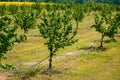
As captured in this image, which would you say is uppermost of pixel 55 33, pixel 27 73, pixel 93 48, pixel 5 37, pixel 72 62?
pixel 5 37

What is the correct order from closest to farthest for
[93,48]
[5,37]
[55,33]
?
1. [5,37]
2. [55,33]
3. [93,48]

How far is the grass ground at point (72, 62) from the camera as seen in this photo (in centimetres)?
3104

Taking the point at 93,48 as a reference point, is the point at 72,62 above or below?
below

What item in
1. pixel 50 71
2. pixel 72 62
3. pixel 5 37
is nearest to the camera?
pixel 5 37

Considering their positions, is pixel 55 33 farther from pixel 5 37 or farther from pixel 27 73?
pixel 5 37

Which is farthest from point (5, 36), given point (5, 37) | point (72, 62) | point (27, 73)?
point (72, 62)

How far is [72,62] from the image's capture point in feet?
120

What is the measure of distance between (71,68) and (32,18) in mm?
22328

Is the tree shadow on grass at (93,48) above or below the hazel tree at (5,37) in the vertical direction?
below

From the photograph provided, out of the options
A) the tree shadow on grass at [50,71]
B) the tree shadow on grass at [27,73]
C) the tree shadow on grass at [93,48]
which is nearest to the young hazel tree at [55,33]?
the tree shadow on grass at [50,71]

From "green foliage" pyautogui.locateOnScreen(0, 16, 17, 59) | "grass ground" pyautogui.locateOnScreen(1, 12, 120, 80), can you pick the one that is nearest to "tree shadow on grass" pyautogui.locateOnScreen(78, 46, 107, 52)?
"grass ground" pyautogui.locateOnScreen(1, 12, 120, 80)

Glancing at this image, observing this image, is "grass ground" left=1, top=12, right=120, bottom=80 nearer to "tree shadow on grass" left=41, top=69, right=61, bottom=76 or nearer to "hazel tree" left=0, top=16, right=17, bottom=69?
"tree shadow on grass" left=41, top=69, right=61, bottom=76

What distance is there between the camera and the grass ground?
102 feet

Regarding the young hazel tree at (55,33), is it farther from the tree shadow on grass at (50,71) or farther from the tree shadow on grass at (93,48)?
the tree shadow on grass at (93,48)
